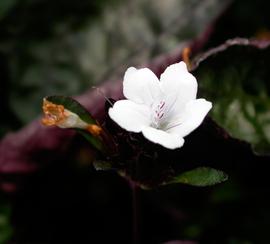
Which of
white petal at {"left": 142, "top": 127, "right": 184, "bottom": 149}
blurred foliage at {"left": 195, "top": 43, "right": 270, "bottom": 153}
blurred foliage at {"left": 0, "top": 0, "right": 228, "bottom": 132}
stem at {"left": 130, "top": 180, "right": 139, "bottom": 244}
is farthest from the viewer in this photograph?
blurred foliage at {"left": 0, "top": 0, "right": 228, "bottom": 132}

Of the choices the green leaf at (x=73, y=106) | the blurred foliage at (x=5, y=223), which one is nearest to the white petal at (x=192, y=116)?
the green leaf at (x=73, y=106)

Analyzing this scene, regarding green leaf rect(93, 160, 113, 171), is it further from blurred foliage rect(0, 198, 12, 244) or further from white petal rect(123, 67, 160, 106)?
blurred foliage rect(0, 198, 12, 244)

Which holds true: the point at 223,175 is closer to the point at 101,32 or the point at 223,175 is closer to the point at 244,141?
the point at 244,141

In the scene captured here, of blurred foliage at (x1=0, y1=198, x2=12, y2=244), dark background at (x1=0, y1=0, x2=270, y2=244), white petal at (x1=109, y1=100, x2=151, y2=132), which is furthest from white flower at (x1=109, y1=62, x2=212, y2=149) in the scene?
blurred foliage at (x1=0, y1=198, x2=12, y2=244)

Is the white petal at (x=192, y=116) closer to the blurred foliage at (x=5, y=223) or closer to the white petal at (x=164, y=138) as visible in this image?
the white petal at (x=164, y=138)

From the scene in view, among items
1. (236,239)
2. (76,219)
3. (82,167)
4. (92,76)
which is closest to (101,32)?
(92,76)

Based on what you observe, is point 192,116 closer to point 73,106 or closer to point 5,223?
point 73,106

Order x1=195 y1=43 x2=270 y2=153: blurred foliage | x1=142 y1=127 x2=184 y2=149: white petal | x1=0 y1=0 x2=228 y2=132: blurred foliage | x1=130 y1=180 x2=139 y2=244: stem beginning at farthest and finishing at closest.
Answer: x1=0 y1=0 x2=228 y2=132: blurred foliage
x1=195 y1=43 x2=270 y2=153: blurred foliage
x1=130 y1=180 x2=139 y2=244: stem
x1=142 y1=127 x2=184 y2=149: white petal
